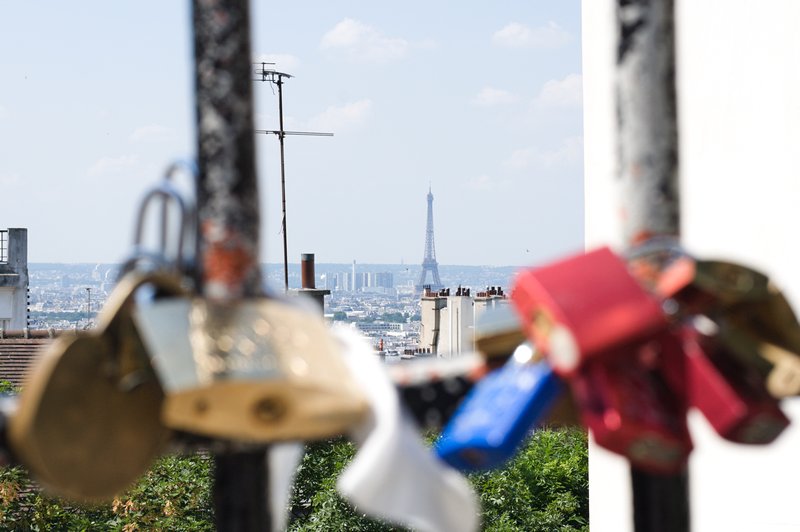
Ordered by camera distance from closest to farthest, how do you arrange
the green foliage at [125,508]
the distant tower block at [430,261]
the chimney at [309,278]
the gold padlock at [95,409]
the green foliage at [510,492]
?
the gold padlock at [95,409]
the green foliage at [125,508]
the green foliage at [510,492]
the chimney at [309,278]
the distant tower block at [430,261]

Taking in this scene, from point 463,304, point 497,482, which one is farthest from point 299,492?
point 463,304

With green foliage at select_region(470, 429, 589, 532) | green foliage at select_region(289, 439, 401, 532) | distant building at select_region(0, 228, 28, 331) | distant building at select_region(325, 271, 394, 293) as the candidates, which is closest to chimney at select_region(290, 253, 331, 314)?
green foliage at select_region(289, 439, 401, 532)

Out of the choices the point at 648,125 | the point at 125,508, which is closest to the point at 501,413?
the point at 648,125

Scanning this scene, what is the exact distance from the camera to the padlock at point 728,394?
5.65 ft

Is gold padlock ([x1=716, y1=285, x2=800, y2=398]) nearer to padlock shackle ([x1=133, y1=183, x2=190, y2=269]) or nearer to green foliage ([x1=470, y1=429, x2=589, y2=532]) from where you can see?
padlock shackle ([x1=133, y1=183, x2=190, y2=269])

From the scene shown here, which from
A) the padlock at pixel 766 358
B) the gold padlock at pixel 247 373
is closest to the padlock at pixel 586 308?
the padlock at pixel 766 358

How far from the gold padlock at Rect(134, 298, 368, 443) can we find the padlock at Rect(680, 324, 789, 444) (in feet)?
1.46

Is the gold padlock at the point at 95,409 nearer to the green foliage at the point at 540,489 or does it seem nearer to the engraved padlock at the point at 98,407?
the engraved padlock at the point at 98,407

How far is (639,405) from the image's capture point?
5.48 ft

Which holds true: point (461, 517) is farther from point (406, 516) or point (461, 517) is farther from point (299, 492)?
point (299, 492)

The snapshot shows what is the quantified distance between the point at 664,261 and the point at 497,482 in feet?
51.0

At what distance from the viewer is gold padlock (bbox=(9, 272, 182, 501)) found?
5.53ft

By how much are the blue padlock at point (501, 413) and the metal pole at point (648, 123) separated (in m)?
0.24

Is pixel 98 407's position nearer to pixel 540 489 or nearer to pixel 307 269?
pixel 540 489
